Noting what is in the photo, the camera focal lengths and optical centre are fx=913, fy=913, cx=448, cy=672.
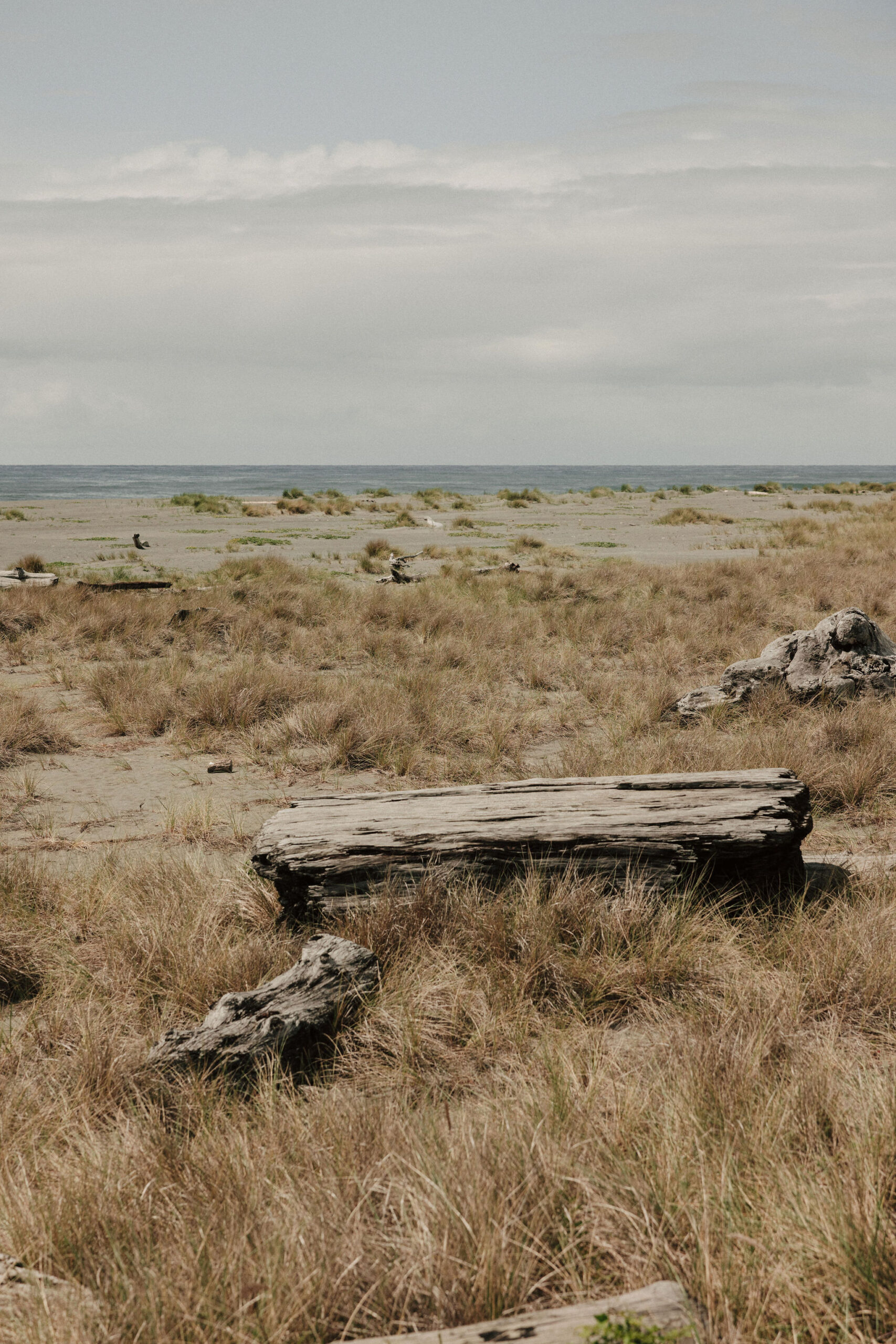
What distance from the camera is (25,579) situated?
16.5 m

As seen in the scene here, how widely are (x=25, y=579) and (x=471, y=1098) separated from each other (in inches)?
626

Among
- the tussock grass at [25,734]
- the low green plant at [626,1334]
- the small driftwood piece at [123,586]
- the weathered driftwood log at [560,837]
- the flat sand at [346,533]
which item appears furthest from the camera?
the flat sand at [346,533]

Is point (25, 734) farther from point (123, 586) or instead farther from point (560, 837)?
point (123, 586)

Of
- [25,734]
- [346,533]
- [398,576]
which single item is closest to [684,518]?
[346,533]

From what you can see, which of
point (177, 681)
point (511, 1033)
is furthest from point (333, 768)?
point (511, 1033)

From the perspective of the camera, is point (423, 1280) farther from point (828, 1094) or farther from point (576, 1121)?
point (828, 1094)

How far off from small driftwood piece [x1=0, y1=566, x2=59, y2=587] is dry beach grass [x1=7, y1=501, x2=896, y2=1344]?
10.2m

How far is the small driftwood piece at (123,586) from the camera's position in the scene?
15117 millimetres

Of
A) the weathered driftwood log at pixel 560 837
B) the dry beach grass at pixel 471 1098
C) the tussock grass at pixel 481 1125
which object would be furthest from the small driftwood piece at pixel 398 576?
the tussock grass at pixel 481 1125

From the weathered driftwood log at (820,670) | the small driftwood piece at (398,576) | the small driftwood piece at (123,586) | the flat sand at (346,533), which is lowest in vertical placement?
the weathered driftwood log at (820,670)

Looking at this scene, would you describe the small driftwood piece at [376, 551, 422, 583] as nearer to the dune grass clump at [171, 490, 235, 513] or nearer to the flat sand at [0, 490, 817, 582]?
the flat sand at [0, 490, 817, 582]

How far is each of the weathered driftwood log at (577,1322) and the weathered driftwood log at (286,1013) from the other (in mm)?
1360

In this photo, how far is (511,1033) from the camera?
335 centimetres

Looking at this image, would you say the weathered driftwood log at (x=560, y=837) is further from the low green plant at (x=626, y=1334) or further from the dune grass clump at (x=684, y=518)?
the dune grass clump at (x=684, y=518)
